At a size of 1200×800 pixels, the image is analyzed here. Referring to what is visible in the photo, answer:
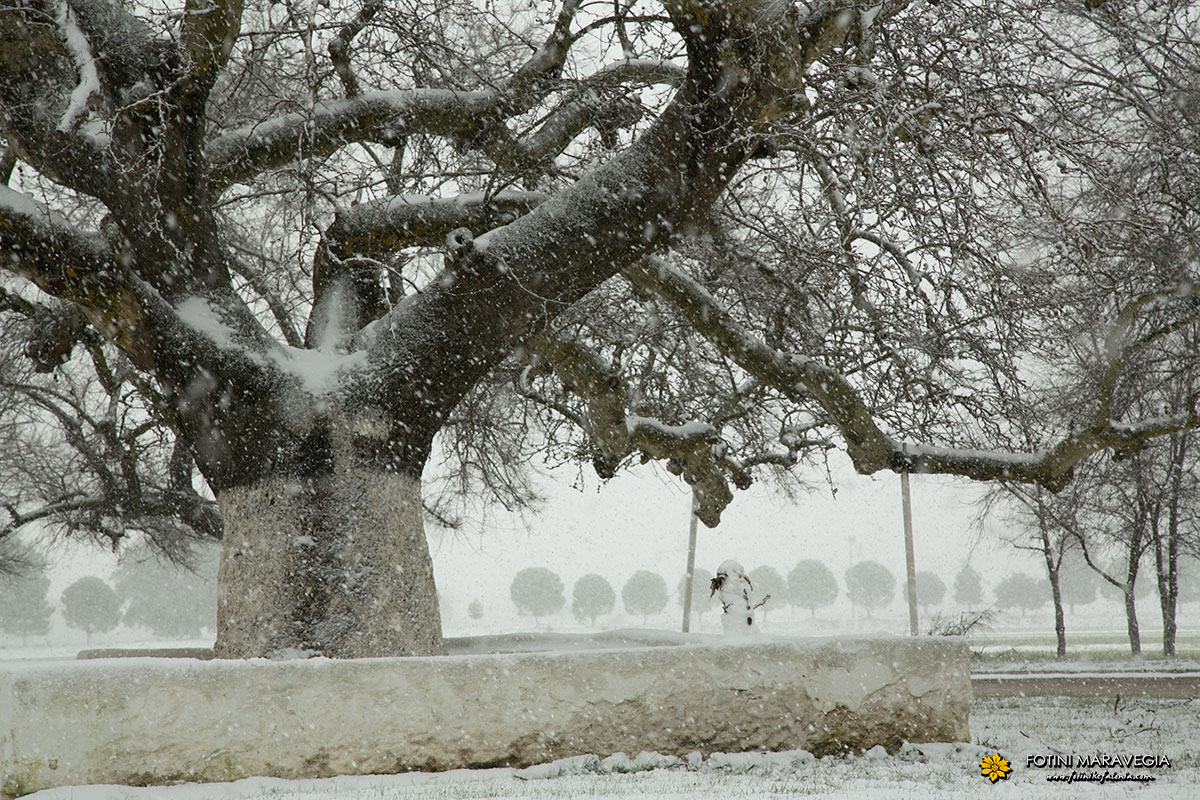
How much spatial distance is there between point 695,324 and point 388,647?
11.8 ft

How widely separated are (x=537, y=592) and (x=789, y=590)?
25115 millimetres

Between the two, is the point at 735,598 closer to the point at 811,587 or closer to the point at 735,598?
the point at 735,598

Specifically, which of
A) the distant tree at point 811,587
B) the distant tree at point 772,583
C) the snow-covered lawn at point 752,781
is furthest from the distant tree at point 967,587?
the snow-covered lawn at point 752,781

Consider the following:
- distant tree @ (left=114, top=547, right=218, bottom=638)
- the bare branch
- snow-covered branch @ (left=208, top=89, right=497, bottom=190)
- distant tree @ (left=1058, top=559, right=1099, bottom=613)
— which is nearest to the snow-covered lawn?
snow-covered branch @ (left=208, top=89, right=497, bottom=190)

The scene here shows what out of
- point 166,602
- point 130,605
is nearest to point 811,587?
point 166,602

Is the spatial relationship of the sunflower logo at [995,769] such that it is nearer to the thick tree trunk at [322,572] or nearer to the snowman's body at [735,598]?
the snowman's body at [735,598]

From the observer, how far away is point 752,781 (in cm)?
462

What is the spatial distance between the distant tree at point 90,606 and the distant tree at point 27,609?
1.16 meters

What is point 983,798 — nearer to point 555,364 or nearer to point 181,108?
point 555,364

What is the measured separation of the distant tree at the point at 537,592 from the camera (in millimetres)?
75062

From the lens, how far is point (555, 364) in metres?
8.00

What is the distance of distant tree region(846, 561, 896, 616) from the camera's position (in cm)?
8088

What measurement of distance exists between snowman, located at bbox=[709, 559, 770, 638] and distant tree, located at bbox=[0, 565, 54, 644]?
2103 inches

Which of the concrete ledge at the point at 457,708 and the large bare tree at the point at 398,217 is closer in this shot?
the concrete ledge at the point at 457,708
